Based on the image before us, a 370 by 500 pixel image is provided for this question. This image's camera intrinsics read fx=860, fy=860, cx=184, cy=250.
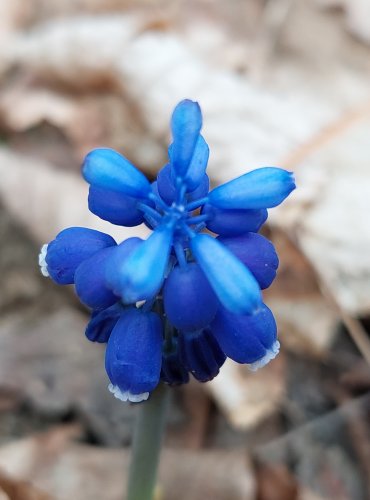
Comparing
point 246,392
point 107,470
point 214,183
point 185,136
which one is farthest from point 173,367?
point 214,183

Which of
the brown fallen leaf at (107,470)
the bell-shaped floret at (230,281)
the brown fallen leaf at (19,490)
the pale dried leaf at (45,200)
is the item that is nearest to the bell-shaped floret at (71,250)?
the bell-shaped floret at (230,281)

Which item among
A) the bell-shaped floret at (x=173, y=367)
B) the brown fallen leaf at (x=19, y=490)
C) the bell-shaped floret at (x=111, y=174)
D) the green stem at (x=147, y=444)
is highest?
the bell-shaped floret at (x=111, y=174)

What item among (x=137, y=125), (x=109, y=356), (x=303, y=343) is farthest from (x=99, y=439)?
(x=137, y=125)

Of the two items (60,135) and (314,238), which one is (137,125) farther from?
(314,238)

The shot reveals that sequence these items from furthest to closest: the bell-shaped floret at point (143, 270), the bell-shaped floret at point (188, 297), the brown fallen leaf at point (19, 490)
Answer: the brown fallen leaf at point (19, 490) < the bell-shaped floret at point (188, 297) < the bell-shaped floret at point (143, 270)

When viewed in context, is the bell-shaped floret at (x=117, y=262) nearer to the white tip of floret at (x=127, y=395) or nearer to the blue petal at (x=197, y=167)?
the blue petal at (x=197, y=167)

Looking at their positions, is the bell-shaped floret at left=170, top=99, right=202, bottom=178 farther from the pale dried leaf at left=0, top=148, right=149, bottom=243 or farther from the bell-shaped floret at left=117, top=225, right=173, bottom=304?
the pale dried leaf at left=0, top=148, right=149, bottom=243
